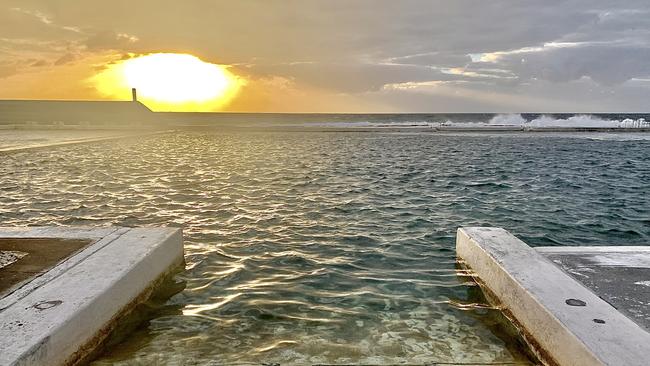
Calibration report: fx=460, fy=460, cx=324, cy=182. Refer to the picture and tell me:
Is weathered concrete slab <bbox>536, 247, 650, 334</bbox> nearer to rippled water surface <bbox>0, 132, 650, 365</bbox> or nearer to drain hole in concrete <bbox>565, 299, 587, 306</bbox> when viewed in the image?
drain hole in concrete <bbox>565, 299, 587, 306</bbox>

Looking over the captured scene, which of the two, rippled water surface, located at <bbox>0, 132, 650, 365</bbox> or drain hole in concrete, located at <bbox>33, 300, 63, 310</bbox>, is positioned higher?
drain hole in concrete, located at <bbox>33, 300, 63, 310</bbox>

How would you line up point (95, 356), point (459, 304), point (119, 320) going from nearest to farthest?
1. point (95, 356)
2. point (119, 320)
3. point (459, 304)

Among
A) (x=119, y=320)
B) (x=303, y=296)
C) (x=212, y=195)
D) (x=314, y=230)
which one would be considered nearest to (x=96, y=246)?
(x=119, y=320)

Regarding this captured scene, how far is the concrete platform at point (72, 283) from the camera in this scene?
12.7ft

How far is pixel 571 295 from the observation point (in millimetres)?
4695

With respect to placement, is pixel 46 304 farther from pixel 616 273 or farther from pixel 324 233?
pixel 616 273

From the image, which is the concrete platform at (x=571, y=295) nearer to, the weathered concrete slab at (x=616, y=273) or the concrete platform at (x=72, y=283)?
the weathered concrete slab at (x=616, y=273)

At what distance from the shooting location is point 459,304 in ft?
19.8

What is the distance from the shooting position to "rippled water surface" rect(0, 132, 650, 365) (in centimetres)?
495

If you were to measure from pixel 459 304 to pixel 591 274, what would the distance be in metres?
1.60

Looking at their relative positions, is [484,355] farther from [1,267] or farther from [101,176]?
[101,176]

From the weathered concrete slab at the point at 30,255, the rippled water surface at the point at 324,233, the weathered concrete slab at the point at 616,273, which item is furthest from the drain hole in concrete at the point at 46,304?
the weathered concrete slab at the point at 616,273

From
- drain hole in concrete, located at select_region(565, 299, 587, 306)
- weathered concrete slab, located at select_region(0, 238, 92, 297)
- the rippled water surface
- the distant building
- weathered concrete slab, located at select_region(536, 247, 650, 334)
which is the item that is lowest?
the rippled water surface

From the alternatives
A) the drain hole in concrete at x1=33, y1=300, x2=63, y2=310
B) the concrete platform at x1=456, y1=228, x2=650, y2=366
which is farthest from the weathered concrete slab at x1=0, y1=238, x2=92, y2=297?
the concrete platform at x1=456, y1=228, x2=650, y2=366
